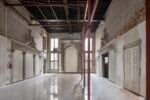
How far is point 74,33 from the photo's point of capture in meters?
26.4

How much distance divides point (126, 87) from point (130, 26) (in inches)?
104

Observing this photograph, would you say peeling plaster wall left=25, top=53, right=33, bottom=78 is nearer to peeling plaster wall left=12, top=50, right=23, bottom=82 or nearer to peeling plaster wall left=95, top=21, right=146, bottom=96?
peeling plaster wall left=12, top=50, right=23, bottom=82

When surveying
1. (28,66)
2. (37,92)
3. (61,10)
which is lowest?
(37,92)

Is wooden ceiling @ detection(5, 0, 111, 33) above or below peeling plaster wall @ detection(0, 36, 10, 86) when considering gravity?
above

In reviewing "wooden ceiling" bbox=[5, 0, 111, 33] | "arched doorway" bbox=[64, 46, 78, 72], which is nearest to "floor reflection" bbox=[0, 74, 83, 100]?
"wooden ceiling" bbox=[5, 0, 111, 33]

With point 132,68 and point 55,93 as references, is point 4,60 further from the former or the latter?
point 132,68

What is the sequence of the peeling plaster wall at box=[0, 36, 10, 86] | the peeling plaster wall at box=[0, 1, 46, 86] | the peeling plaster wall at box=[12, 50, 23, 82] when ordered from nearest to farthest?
the peeling plaster wall at box=[0, 36, 10, 86] < the peeling plaster wall at box=[0, 1, 46, 86] < the peeling plaster wall at box=[12, 50, 23, 82]

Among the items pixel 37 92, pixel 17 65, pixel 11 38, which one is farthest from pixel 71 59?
pixel 37 92

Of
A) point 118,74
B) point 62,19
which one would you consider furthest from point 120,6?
point 62,19

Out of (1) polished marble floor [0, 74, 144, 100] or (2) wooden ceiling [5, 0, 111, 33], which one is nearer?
(1) polished marble floor [0, 74, 144, 100]

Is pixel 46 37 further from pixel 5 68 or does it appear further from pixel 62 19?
pixel 5 68

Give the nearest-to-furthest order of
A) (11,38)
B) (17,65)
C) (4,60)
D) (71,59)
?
(4,60) < (11,38) < (17,65) < (71,59)

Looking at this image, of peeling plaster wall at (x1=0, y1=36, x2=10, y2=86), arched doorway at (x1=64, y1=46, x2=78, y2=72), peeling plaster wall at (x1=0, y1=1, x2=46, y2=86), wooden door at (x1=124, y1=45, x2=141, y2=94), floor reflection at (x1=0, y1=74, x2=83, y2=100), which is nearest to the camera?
floor reflection at (x1=0, y1=74, x2=83, y2=100)

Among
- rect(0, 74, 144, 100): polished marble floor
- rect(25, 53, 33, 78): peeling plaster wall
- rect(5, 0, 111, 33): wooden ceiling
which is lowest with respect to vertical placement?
rect(0, 74, 144, 100): polished marble floor
